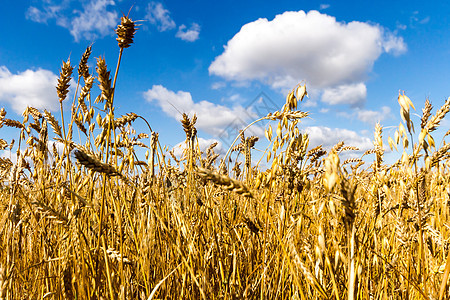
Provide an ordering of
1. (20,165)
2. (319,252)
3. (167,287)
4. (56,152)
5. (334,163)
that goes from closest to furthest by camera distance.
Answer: (334,163) < (319,252) < (167,287) < (20,165) < (56,152)

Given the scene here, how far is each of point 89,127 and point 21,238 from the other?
80cm

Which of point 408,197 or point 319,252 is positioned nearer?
point 319,252

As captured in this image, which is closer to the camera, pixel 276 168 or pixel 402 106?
pixel 402 106

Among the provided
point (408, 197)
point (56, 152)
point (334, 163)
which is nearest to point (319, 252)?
point (334, 163)

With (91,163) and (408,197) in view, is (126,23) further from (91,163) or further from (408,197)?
(408,197)

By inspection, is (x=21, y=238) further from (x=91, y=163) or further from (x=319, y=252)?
(x=319, y=252)

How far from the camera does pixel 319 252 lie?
3.46 ft

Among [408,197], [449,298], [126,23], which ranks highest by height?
[126,23]

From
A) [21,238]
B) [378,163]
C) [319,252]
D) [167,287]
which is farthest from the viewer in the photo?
[378,163]

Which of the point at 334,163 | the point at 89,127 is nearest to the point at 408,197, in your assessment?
the point at 334,163

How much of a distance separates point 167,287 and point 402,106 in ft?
4.36

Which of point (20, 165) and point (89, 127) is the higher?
point (89, 127)

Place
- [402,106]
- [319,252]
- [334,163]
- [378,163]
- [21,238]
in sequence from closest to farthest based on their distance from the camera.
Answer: [334,163] → [319,252] → [402,106] → [21,238] → [378,163]

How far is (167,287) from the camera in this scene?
58.9 inches
